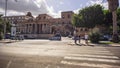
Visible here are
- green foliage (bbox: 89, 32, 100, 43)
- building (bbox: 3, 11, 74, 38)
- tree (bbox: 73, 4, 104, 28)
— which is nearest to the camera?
green foliage (bbox: 89, 32, 100, 43)

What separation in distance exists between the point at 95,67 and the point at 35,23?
89044mm

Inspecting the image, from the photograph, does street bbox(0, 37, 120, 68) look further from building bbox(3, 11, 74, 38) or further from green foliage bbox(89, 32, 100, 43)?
building bbox(3, 11, 74, 38)

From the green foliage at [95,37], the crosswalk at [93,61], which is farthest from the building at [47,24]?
the crosswalk at [93,61]

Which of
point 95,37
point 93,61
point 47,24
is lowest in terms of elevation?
point 93,61

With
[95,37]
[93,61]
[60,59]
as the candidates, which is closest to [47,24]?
[95,37]

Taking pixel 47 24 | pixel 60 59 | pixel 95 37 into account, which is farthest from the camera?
pixel 47 24

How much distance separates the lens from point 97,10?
59125mm

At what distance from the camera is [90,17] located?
58.5 meters

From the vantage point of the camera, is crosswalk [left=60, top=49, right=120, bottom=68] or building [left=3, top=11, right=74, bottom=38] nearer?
crosswalk [left=60, top=49, right=120, bottom=68]

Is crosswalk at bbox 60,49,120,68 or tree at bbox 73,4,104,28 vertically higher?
tree at bbox 73,4,104,28

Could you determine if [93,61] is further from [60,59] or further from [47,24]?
[47,24]

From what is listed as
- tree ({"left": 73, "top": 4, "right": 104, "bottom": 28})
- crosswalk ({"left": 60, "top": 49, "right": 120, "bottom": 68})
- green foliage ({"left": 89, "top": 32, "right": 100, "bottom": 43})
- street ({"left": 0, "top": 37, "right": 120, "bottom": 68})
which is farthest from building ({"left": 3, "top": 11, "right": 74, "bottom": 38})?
crosswalk ({"left": 60, "top": 49, "right": 120, "bottom": 68})

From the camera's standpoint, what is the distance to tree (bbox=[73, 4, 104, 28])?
5803cm

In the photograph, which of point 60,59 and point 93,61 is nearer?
point 93,61
